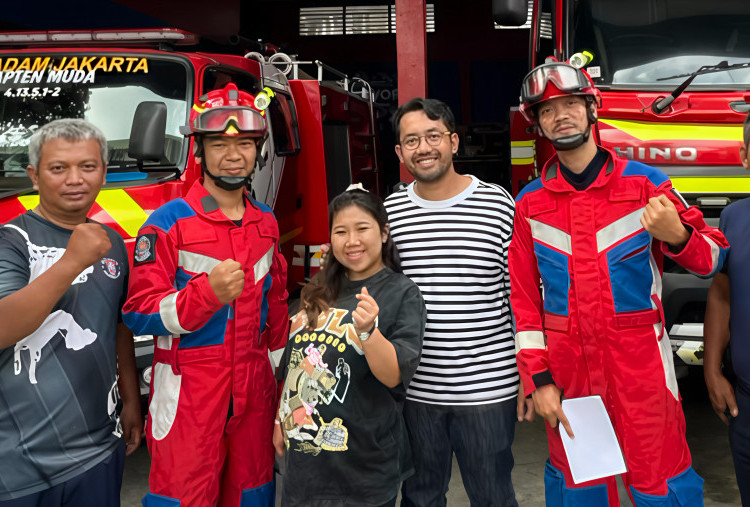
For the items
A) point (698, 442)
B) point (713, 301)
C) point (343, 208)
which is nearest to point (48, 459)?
point (343, 208)

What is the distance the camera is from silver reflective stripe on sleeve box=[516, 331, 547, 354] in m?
2.52

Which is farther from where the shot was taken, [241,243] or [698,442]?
[698,442]

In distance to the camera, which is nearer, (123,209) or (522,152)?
(123,209)

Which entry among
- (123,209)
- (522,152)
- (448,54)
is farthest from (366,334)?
(448,54)

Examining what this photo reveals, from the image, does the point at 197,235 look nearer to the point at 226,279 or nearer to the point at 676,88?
the point at 226,279

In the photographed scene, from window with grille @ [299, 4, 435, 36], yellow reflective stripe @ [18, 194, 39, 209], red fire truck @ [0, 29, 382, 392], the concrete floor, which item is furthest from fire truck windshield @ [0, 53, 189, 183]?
window with grille @ [299, 4, 435, 36]

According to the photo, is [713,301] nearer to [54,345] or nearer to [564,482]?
[564,482]

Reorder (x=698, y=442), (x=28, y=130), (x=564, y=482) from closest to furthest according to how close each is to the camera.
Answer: (x=564, y=482) < (x=28, y=130) < (x=698, y=442)

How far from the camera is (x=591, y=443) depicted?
7.92 feet

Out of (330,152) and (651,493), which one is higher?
(330,152)

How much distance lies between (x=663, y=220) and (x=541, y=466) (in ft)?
8.04

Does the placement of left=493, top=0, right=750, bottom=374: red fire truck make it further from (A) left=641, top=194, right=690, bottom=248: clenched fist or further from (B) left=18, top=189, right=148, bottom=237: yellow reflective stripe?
(B) left=18, top=189, right=148, bottom=237: yellow reflective stripe

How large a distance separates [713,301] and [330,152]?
4.07 meters

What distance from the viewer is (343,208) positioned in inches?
103
